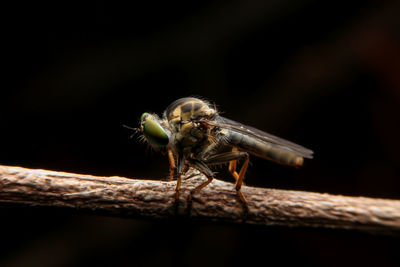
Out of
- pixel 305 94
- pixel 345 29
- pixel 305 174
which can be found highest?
pixel 345 29

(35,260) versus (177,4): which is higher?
(177,4)

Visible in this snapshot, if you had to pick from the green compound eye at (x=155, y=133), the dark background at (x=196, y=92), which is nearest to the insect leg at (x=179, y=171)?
the green compound eye at (x=155, y=133)

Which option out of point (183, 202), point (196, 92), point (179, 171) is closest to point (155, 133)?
point (179, 171)

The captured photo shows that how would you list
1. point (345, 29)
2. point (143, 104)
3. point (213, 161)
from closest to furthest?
point (213, 161) < point (143, 104) < point (345, 29)

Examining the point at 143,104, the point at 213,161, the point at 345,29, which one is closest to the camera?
the point at 213,161

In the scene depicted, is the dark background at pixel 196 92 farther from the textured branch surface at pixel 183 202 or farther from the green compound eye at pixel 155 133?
the textured branch surface at pixel 183 202

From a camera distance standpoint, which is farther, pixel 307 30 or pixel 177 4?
pixel 307 30

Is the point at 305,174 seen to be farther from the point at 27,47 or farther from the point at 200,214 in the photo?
the point at 27,47

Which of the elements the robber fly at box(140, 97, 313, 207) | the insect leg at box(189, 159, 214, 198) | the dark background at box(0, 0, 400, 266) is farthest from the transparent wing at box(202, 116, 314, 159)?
the dark background at box(0, 0, 400, 266)

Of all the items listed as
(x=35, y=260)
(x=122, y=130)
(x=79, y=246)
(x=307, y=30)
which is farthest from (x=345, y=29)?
(x=35, y=260)
